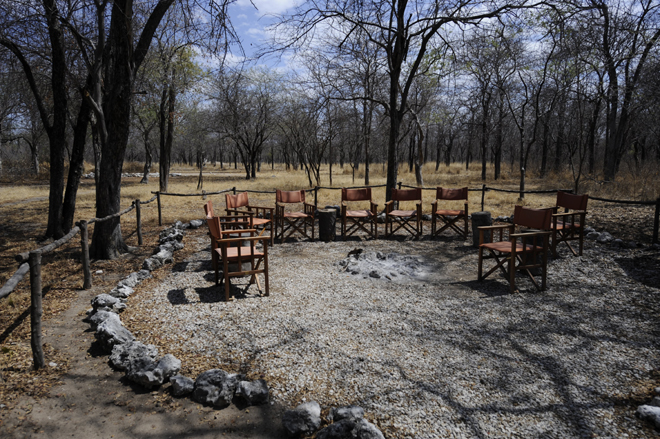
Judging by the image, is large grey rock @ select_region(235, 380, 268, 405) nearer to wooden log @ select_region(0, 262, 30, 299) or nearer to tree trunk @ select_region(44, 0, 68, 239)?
wooden log @ select_region(0, 262, 30, 299)

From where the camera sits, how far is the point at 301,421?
8.05ft

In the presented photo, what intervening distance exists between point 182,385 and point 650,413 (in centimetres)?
306

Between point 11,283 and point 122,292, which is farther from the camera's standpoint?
point 122,292

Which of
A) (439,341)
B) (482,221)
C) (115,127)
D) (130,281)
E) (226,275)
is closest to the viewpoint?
(439,341)

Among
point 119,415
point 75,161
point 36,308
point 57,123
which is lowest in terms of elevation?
point 119,415

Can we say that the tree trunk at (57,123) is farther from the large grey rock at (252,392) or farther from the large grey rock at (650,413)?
the large grey rock at (650,413)

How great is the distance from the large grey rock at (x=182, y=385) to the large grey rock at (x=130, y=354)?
33 centimetres

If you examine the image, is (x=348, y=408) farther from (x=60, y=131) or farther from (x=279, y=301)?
(x=60, y=131)

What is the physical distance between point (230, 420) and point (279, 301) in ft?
7.07

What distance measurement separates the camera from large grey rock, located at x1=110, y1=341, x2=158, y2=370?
3120 mm

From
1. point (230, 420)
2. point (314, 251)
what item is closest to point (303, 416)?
point (230, 420)

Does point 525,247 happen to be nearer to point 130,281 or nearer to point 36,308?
point 130,281

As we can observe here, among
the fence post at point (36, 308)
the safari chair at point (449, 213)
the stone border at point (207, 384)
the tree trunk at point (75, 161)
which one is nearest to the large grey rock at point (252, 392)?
the stone border at point (207, 384)

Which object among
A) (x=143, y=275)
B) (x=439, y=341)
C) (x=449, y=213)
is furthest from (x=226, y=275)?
(x=449, y=213)
